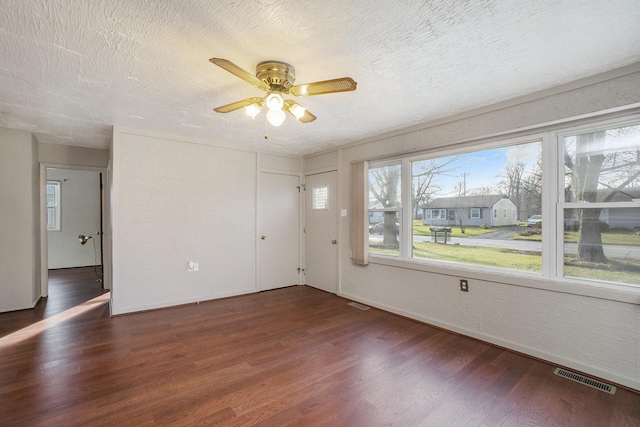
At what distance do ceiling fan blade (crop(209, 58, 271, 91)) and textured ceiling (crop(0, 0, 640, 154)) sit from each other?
0.57 feet

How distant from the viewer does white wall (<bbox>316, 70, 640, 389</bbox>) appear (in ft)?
7.05

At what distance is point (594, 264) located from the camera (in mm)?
2326

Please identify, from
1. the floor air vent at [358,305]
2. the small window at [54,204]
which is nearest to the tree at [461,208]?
the floor air vent at [358,305]

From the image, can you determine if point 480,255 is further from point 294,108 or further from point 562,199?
point 294,108

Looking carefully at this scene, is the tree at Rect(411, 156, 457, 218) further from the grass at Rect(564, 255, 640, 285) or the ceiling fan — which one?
the ceiling fan

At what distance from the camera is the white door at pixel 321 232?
15.1 ft

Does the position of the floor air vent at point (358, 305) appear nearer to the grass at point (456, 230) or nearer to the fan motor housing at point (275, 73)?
the grass at point (456, 230)

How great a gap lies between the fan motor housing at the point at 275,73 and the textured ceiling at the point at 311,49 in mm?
50

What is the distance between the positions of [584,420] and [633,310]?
95 centimetres

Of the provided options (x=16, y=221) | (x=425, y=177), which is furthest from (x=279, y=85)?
(x=16, y=221)

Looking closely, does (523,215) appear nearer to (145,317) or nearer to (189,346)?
(189,346)

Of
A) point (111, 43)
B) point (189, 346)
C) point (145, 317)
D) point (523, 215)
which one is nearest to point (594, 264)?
point (523, 215)

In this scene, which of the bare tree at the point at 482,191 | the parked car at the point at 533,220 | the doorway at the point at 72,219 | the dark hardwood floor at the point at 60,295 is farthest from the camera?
the doorway at the point at 72,219

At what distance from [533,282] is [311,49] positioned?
108 inches
